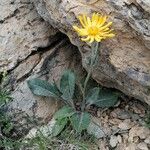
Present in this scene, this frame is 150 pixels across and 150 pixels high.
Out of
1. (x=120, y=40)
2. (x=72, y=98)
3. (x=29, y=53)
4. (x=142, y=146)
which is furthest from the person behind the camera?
(x=29, y=53)

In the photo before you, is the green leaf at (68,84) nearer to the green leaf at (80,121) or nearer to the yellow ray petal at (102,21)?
the green leaf at (80,121)

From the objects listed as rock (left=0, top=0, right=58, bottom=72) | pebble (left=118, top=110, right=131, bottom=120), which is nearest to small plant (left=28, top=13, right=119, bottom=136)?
pebble (left=118, top=110, right=131, bottom=120)

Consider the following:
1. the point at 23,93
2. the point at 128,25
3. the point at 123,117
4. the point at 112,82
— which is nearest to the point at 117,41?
the point at 128,25

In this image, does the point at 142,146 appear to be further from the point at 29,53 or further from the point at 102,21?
the point at 29,53

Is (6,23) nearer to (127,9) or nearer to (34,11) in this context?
(34,11)

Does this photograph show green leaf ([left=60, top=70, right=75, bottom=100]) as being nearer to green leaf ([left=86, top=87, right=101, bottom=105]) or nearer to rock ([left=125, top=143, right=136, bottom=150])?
green leaf ([left=86, top=87, right=101, bottom=105])

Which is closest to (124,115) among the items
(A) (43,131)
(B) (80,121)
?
(B) (80,121)

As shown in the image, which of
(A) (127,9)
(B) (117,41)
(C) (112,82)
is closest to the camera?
(A) (127,9)
